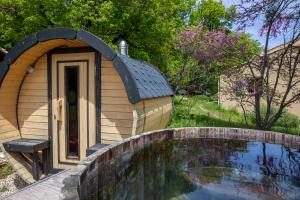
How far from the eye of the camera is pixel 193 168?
128 inches

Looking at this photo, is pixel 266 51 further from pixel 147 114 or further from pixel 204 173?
pixel 204 173

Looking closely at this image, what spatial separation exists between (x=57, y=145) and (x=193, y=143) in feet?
12.5

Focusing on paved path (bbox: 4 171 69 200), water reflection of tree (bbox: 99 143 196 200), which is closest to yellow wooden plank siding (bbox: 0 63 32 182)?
paved path (bbox: 4 171 69 200)

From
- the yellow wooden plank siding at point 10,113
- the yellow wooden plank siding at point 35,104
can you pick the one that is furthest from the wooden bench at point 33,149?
the yellow wooden plank siding at point 35,104

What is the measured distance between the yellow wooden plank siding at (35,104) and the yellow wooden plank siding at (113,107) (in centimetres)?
152

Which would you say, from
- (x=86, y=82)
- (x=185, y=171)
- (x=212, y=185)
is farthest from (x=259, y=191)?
(x=86, y=82)

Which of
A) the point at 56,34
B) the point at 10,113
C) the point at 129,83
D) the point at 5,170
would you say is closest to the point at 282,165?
the point at 129,83

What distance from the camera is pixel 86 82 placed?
6.25m

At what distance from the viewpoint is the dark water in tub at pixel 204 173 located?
252cm

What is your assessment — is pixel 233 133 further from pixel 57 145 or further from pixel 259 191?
pixel 57 145

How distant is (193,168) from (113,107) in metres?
3.13

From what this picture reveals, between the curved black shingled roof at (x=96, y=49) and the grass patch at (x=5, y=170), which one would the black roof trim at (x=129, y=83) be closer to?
the curved black shingled roof at (x=96, y=49)

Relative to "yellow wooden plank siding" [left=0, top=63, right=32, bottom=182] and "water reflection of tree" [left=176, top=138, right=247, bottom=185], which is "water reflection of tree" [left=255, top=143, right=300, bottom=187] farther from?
"yellow wooden plank siding" [left=0, top=63, right=32, bottom=182]

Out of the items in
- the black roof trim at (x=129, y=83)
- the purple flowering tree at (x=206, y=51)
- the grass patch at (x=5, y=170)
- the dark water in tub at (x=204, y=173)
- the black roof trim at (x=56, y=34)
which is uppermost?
the purple flowering tree at (x=206, y=51)
